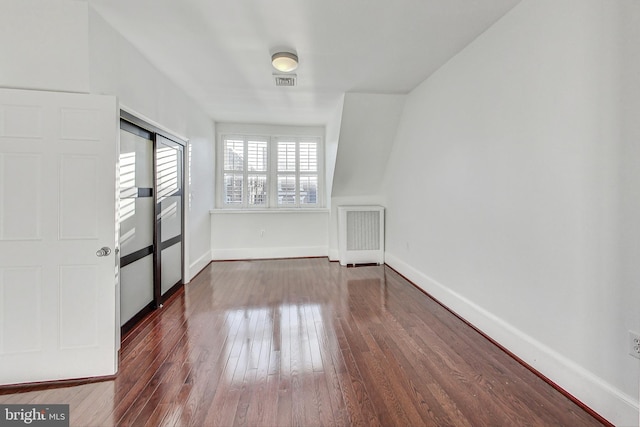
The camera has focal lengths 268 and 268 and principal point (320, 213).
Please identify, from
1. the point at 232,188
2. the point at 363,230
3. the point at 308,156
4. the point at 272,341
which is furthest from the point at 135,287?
the point at 308,156

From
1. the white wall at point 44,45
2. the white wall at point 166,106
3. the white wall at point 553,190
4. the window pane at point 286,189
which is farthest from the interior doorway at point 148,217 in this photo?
the white wall at point 553,190

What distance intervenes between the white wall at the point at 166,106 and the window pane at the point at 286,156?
4.00 feet

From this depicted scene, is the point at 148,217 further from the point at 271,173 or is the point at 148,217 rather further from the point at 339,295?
the point at 271,173

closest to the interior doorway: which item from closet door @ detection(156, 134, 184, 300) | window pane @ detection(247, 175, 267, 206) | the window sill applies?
closet door @ detection(156, 134, 184, 300)

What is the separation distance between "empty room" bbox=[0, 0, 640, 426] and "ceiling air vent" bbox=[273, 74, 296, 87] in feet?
0.08

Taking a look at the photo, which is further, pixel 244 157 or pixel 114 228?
pixel 244 157

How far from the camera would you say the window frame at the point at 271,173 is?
506 cm

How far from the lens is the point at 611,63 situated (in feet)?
4.58

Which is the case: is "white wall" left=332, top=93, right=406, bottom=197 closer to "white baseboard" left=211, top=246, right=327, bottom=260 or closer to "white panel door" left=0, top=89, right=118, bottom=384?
"white baseboard" left=211, top=246, right=327, bottom=260

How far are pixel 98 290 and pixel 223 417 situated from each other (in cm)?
A: 116

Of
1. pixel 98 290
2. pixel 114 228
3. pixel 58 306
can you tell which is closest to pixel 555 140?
pixel 114 228

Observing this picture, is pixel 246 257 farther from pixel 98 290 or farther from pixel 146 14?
pixel 146 14

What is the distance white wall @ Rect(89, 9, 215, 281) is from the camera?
6.44 ft

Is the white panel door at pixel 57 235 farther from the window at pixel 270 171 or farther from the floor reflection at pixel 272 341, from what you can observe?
the window at pixel 270 171
